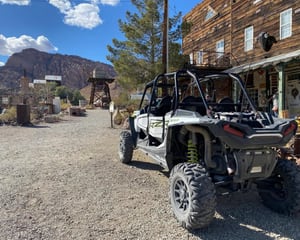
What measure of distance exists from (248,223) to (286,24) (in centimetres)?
1260

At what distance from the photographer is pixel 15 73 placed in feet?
400

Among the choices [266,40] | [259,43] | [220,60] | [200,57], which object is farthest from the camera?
[200,57]

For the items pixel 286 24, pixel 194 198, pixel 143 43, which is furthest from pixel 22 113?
pixel 194 198

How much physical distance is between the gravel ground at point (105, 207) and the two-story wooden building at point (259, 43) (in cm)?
661

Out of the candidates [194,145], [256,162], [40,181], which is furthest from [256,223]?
[40,181]

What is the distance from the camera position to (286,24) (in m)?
13.4

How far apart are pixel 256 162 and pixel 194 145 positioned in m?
0.92

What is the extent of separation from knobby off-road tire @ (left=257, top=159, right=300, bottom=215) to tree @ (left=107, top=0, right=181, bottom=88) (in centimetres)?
1166

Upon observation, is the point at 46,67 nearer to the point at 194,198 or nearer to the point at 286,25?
the point at 286,25

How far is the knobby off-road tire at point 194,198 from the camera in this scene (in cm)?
326

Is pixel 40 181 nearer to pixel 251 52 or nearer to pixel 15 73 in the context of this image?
pixel 251 52

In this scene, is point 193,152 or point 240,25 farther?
point 240,25

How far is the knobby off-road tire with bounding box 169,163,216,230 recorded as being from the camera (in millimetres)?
3256

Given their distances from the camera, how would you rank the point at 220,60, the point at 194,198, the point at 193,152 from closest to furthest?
the point at 194,198, the point at 193,152, the point at 220,60
